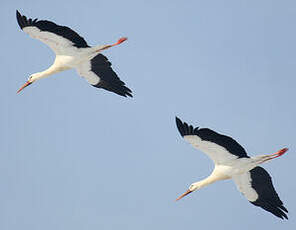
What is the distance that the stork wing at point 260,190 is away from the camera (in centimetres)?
2184

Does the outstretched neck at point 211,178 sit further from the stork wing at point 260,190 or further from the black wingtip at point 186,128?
the black wingtip at point 186,128

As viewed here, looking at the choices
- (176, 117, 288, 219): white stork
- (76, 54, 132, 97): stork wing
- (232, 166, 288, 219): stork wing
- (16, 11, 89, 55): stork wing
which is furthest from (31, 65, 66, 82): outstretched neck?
(232, 166, 288, 219): stork wing

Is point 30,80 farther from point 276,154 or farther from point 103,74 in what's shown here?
point 276,154

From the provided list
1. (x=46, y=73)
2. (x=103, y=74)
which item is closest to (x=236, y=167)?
(x=103, y=74)

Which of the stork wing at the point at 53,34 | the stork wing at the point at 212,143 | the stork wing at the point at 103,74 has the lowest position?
the stork wing at the point at 212,143

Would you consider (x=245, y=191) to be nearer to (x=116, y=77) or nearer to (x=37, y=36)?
(x=116, y=77)

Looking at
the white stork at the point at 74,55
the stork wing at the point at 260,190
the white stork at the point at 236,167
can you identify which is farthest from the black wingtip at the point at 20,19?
the stork wing at the point at 260,190

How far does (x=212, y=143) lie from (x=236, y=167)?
1.18 meters

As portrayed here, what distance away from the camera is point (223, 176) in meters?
22.1

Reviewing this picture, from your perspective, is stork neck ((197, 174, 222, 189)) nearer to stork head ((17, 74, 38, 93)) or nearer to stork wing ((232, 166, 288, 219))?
stork wing ((232, 166, 288, 219))

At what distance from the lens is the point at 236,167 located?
70.8 feet

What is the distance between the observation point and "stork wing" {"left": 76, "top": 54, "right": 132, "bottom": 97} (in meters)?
24.3

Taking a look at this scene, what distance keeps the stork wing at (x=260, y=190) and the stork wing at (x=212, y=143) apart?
98 centimetres

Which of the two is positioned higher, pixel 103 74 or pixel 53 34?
pixel 53 34
